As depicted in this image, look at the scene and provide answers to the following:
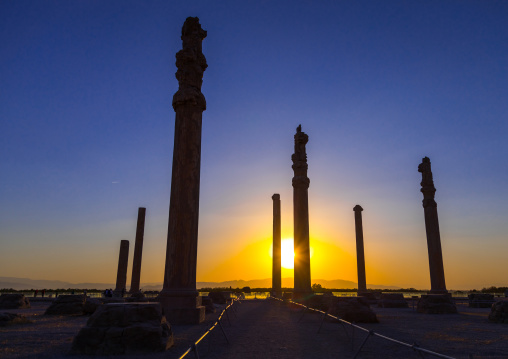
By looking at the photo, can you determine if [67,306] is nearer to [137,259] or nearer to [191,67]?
[191,67]

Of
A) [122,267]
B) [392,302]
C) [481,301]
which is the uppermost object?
[122,267]

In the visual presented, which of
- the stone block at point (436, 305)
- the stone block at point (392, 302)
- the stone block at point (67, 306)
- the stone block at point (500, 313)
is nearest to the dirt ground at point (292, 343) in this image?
the stone block at point (500, 313)

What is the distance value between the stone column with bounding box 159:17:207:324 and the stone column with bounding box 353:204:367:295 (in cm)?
2425

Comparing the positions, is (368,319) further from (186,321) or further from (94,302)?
(94,302)

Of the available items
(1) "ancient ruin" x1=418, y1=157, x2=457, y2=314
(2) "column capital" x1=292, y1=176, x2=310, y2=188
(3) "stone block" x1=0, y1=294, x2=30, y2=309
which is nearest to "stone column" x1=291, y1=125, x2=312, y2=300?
(2) "column capital" x1=292, y1=176, x2=310, y2=188

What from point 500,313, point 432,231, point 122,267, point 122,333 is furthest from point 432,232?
point 122,267

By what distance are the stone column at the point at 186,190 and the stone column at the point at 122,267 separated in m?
25.3

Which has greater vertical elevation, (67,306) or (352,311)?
(352,311)

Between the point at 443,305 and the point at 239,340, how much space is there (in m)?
13.8

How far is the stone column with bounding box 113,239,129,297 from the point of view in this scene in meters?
35.1

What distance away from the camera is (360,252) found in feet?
111

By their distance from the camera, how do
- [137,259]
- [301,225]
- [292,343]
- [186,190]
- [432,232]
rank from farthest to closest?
[137,259]
[432,232]
[301,225]
[186,190]
[292,343]

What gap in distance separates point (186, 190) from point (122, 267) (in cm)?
2657

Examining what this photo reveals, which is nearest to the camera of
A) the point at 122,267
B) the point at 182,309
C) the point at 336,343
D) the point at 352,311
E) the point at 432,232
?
the point at 336,343
